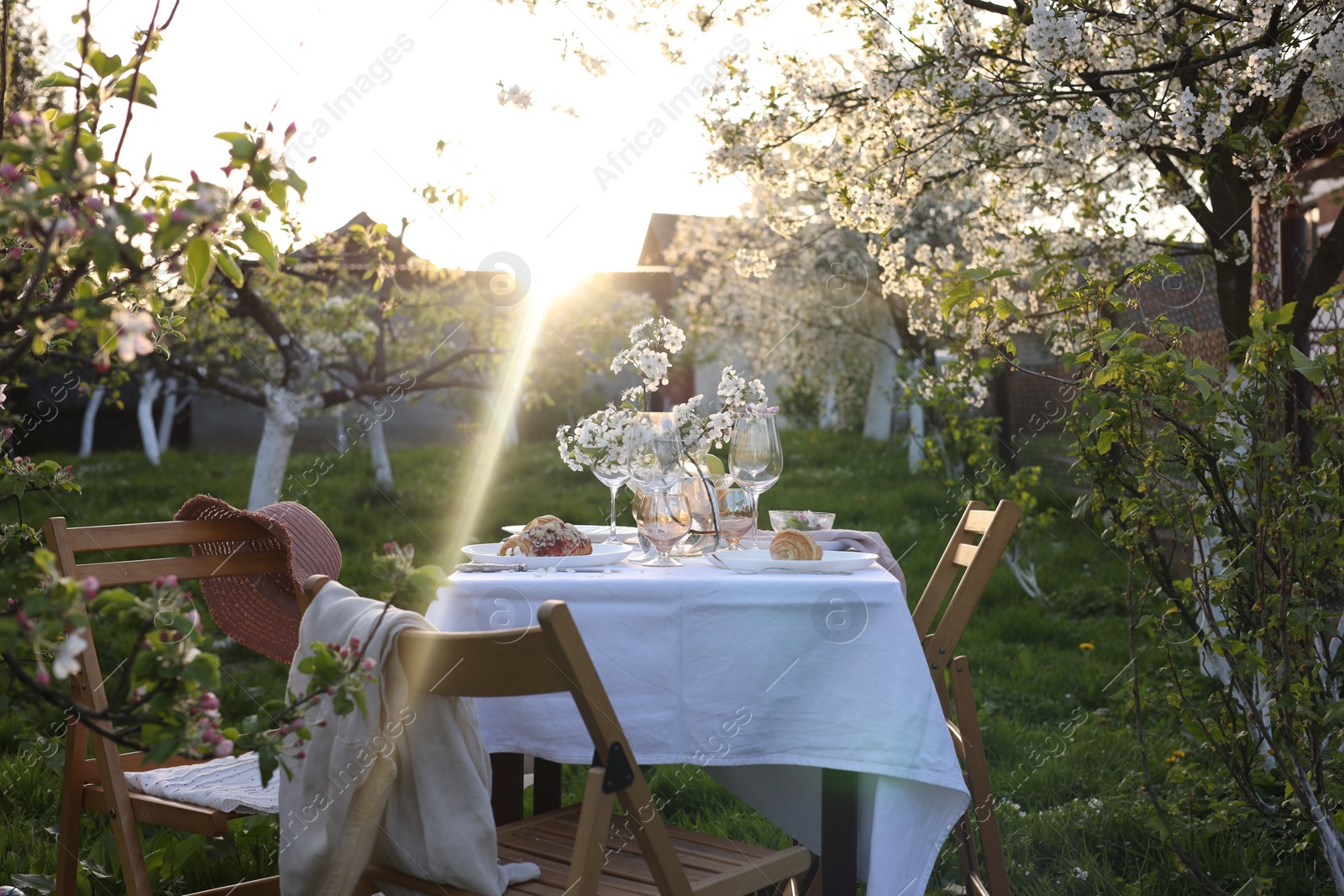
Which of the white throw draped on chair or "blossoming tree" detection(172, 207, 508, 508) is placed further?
"blossoming tree" detection(172, 207, 508, 508)

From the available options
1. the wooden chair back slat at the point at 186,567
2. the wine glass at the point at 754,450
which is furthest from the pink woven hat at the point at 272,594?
the wine glass at the point at 754,450

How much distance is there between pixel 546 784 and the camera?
284 centimetres

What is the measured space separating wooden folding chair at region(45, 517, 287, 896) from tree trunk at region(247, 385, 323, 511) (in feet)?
12.1

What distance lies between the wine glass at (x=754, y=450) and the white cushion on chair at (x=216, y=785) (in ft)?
4.15

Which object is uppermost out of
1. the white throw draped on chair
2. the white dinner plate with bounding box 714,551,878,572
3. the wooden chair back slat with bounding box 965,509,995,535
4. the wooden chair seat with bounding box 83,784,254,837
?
the wooden chair back slat with bounding box 965,509,995,535

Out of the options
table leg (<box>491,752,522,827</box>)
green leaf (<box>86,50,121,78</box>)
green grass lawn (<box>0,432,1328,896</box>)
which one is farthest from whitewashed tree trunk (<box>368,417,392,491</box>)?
green leaf (<box>86,50,121,78</box>)

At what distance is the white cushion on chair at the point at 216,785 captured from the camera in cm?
224

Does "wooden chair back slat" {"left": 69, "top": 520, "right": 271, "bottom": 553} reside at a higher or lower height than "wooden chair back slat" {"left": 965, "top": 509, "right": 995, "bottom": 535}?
lower

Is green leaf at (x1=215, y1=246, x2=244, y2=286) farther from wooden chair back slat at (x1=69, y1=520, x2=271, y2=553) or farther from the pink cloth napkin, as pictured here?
the pink cloth napkin

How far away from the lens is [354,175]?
536 cm

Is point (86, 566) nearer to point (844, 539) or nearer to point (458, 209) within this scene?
point (844, 539)

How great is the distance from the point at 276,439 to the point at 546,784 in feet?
13.5

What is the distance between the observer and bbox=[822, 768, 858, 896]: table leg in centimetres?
210

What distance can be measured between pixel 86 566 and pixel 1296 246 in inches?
155
